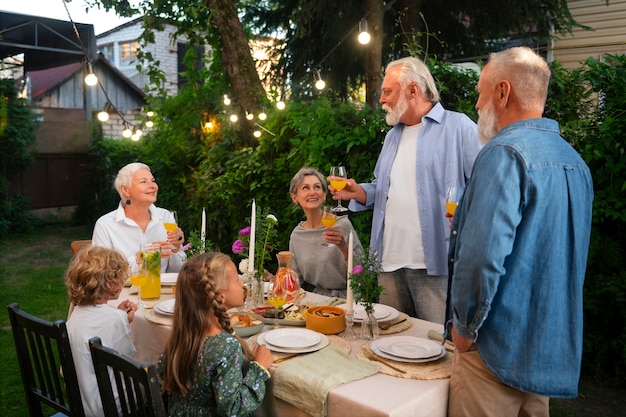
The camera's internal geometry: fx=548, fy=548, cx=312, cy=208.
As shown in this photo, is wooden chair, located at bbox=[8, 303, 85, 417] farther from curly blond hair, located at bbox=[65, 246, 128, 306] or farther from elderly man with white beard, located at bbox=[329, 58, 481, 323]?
elderly man with white beard, located at bbox=[329, 58, 481, 323]

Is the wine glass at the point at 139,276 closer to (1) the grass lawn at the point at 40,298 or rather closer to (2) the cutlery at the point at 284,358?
(2) the cutlery at the point at 284,358

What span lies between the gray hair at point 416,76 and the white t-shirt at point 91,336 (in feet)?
6.09

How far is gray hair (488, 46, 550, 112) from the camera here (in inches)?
68.9

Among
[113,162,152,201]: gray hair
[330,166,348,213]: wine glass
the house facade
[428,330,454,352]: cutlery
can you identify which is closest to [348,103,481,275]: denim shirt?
[330,166,348,213]: wine glass

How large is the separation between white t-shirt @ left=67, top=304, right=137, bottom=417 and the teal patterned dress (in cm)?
51

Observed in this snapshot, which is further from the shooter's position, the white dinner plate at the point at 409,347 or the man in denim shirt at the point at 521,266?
the white dinner plate at the point at 409,347

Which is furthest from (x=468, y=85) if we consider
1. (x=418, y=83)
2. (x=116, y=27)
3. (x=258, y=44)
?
(x=116, y=27)

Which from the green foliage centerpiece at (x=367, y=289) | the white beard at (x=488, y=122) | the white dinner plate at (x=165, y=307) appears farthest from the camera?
the white dinner plate at (x=165, y=307)

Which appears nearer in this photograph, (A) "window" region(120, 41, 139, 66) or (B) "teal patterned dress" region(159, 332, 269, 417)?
(B) "teal patterned dress" region(159, 332, 269, 417)

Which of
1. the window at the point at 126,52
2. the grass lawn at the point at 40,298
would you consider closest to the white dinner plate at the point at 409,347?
the grass lawn at the point at 40,298

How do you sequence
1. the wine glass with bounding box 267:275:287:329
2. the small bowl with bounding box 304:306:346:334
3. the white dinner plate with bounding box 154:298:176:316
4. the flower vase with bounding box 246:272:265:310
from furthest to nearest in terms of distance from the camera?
1. the flower vase with bounding box 246:272:265:310
2. the white dinner plate with bounding box 154:298:176:316
3. the wine glass with bounding box 267:275:287:329
4. the small bowl with bounding box 304:306:346:334

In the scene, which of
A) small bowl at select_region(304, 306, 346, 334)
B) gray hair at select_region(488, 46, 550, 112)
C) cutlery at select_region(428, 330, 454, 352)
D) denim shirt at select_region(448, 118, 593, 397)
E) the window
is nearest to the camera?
denim shirt at select_region(448, 118, 593, 397)

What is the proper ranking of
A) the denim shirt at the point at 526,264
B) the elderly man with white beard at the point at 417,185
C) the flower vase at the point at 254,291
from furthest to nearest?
the elderly man with white beard at the point at 417,185
the flower vase at the point at 254,291
the denim shirt at the point at 526,264

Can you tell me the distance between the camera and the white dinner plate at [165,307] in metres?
2.61
